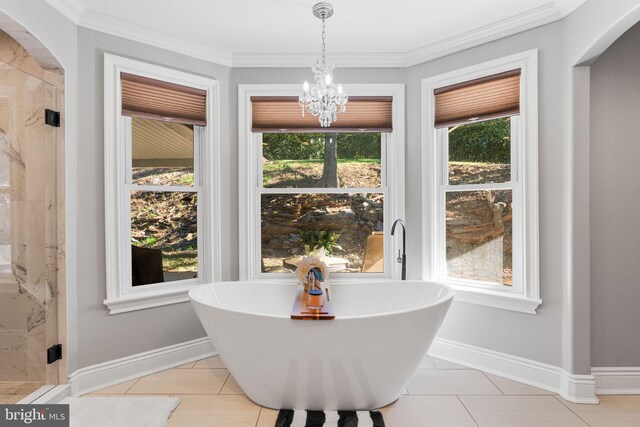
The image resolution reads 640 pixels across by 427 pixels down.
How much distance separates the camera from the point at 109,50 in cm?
273

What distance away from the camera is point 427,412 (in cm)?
232

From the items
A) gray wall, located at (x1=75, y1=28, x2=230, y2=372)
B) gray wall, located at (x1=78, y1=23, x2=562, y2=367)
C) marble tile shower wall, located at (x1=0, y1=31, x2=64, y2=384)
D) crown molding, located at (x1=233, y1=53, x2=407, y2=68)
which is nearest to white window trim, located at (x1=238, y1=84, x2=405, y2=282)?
crown molding, located at (x1=233, y1=53, x2=407, y2=68)

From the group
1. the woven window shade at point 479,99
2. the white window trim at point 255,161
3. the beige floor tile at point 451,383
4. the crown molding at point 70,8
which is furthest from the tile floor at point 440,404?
the crown molding at point 70,8

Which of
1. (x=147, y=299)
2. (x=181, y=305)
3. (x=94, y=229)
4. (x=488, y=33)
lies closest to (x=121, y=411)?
(x=147, y=299)

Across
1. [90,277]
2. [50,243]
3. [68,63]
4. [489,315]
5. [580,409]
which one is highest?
[68,63]

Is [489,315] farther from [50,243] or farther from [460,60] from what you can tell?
[50,243]

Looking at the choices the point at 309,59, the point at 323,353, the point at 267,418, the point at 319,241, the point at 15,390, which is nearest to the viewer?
the point at 323,353

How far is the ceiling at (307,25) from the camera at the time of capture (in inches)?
99.4

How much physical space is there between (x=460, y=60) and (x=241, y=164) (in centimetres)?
194

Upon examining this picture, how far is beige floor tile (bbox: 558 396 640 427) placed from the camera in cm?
221

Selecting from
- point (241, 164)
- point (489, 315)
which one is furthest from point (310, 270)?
point (489, 315)

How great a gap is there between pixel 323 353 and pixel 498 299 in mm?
1471

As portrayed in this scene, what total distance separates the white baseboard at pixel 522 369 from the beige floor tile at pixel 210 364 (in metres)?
1.69

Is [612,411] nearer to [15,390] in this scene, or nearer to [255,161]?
[255,161]
